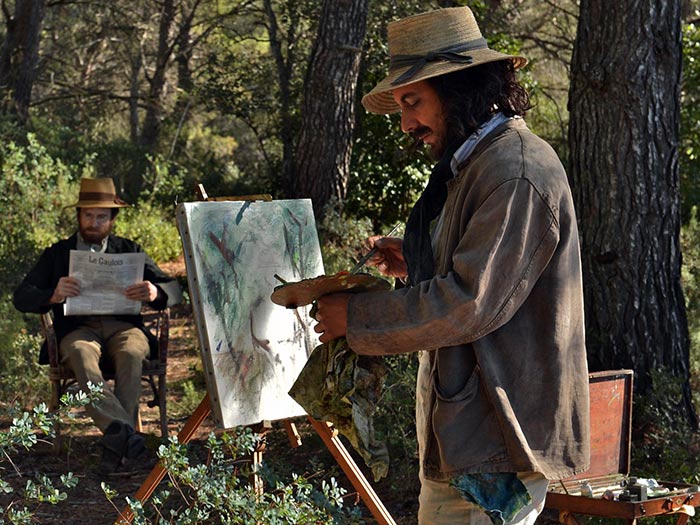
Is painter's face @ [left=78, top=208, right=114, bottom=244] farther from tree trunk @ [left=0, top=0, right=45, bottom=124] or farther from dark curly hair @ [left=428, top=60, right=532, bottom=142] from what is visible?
tree trunk @ [left=0, top=0, right=45, bottom=124]

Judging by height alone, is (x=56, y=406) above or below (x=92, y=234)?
below

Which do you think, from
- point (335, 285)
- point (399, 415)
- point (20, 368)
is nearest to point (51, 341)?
point (20, 368)

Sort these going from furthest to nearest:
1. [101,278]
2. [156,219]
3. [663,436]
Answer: [156,219], [101,278], [663,436]

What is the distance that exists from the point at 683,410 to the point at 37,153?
26.4 ft

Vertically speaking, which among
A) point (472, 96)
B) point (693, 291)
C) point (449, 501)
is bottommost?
point (693, 291)

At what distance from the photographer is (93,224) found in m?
5.94

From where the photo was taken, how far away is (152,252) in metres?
11.7

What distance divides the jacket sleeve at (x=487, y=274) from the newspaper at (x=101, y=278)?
3.58 metres

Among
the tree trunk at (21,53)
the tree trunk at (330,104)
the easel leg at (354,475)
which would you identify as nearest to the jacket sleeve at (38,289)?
the easel leg at (354,475)

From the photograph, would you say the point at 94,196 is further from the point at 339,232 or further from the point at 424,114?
the point at 424,114

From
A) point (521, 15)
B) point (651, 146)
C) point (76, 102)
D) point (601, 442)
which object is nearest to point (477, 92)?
point (601, 442)

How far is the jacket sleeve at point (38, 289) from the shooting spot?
564 cm

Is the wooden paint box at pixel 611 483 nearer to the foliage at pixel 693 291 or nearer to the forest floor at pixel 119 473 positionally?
the forest floor at pixel 119 473

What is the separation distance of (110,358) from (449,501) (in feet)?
12.3
